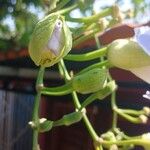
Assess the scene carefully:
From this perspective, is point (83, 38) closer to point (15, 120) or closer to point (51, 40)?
point (51, 40)

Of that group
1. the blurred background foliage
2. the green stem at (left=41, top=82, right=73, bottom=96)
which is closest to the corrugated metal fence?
the blurred background foliage

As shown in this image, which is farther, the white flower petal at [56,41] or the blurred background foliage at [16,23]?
the blurred background foliage at [16,23]

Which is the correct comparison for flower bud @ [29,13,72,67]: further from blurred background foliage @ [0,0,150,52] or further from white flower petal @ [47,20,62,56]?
blurred background foliage @ [0,0,150,52]

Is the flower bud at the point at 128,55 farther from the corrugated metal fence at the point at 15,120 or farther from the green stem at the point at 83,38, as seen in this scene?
the corrugated metal fence at the point at 15,120

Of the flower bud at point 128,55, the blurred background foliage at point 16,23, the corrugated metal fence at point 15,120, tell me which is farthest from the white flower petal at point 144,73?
the corrugated metal fence at point 15,120

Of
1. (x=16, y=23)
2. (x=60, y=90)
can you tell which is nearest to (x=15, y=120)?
(x=16, y=23)
